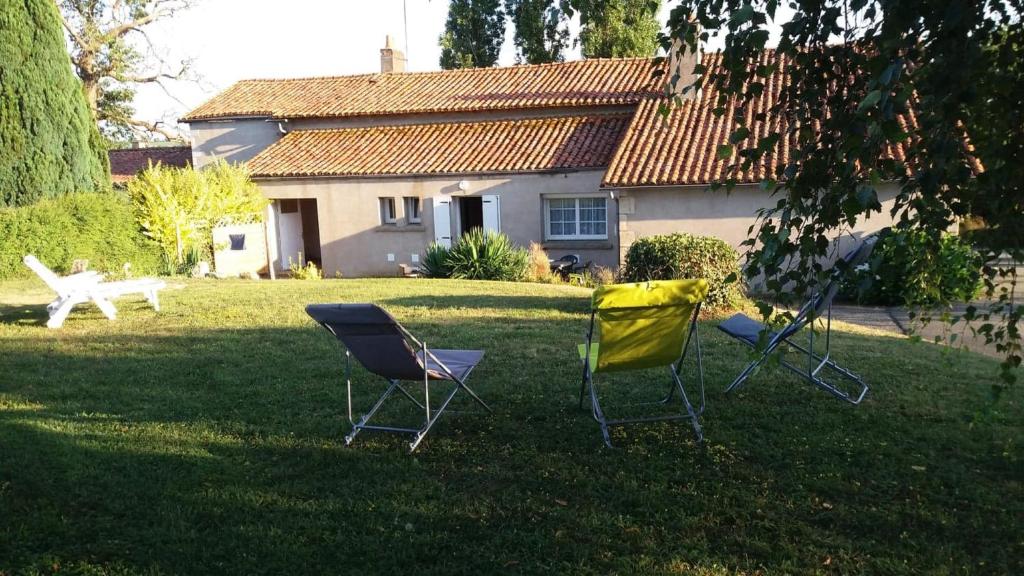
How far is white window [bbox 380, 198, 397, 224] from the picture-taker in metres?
20.4

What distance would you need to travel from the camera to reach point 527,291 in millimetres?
12422

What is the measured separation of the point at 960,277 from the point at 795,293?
11.5 metres

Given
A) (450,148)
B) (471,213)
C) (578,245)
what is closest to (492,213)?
(471,213)

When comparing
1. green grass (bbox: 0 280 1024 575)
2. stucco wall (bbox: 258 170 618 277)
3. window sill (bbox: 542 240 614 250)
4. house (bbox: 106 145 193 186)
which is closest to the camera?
green grass (bbox: 0 280 1024 575)

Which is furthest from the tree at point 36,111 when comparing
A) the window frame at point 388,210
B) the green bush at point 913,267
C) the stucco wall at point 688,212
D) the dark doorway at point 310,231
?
the green bush at point 913,267

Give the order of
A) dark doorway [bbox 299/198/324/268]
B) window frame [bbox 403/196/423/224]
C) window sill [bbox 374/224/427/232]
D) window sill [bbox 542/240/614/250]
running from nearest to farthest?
1. window sill [bbox 542/240/614/250]
2. window sill [bbox 374/224/427/232]
3. window frame [bbox 403/196/423/224]
4. dark doorway [bbox 299/198/324/268]

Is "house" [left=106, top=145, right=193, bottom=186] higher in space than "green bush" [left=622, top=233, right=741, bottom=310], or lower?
higher

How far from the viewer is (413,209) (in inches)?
801

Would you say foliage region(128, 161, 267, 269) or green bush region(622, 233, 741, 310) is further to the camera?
foliage region(128, 161, 267, 269)

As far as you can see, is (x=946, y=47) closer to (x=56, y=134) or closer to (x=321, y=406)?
(x=321, y=406)

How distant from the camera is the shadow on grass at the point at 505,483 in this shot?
3365mm

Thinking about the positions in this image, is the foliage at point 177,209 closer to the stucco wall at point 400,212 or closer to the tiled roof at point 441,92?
the stucco wall at point 400,212

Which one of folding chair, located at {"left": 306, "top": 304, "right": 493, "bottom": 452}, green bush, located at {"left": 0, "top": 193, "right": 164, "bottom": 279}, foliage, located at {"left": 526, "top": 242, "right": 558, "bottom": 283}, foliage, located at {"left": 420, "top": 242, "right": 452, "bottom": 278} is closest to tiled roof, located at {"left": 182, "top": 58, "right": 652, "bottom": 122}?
foliage, located at {"left": 526, "top": 242, "right": 558, "bottom": 283}

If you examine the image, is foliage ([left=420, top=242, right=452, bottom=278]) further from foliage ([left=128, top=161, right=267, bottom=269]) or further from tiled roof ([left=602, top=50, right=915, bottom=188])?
foliage ([left=128, top=161, right=267, bottom=269])
